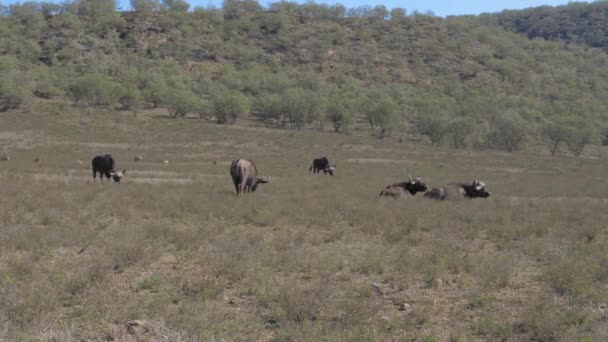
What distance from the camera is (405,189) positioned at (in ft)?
60.2

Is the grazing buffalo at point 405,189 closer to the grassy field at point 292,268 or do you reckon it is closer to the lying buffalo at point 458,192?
the lying buffalo at point 458,192

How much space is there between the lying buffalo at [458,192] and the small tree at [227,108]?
206ft

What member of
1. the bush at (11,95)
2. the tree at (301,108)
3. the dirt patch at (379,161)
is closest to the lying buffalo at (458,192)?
the dirt patch at (379,161)

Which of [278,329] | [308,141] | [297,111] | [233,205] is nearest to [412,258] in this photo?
[278,329]

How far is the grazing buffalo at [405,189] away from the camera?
1778 centimetres

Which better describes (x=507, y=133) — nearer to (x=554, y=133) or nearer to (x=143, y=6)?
(x=554, y=133)

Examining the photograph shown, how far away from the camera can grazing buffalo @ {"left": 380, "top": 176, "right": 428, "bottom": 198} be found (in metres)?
17.8

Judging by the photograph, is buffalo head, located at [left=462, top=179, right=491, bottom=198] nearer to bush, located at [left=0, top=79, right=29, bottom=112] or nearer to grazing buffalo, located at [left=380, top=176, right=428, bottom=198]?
grazing buffalo, located at [left=380, top=176, right=428, bottom=198]

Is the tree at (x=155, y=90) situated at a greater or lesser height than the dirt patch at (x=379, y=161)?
greater

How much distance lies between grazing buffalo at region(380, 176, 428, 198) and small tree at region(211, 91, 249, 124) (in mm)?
62121

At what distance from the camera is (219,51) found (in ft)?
416

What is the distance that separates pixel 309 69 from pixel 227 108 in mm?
45026

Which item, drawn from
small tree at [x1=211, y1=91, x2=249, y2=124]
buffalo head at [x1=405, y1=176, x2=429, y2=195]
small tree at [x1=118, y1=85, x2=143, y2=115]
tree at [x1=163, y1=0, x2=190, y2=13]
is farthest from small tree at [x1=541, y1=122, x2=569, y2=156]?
tree at [x1=163, y1=0, x2=190, y2=13]

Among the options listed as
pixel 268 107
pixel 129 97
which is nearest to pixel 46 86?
pixel 129 97
